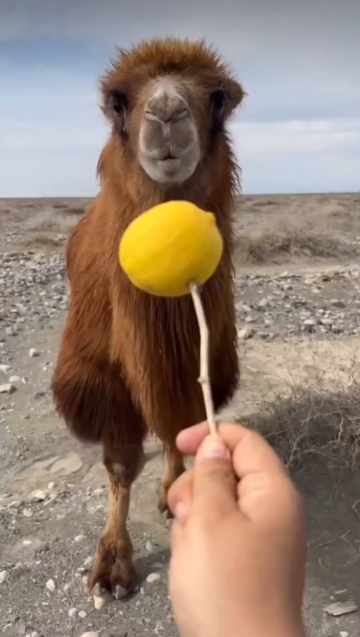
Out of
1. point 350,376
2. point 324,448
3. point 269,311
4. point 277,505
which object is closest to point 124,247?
point 277,505

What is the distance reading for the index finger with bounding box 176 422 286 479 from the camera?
5.12 ft

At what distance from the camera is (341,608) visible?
3.72 m

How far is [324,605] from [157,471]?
178 centimetres

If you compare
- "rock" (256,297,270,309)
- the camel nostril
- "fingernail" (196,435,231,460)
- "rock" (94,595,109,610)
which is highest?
the camel nostril

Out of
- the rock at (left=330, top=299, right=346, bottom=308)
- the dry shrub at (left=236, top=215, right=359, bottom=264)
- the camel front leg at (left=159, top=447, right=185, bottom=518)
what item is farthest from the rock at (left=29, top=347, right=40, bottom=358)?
the dry shrub at (left=236, top=215, right=359, bottom=264)

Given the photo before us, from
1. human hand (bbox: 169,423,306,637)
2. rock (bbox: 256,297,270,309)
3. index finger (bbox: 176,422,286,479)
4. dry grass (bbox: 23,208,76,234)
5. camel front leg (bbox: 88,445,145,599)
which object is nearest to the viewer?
human hand (bbox: 169,423,306,637)

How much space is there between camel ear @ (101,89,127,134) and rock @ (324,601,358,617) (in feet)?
8.61

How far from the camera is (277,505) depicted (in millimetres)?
1445

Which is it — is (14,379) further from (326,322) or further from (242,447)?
(242,447)

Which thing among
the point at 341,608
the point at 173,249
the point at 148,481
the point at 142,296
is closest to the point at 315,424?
the point at 148,481

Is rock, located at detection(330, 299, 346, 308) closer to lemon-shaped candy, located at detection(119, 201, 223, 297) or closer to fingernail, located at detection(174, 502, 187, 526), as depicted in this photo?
lemon-shaped candy, located at detection(119, 201, 223, 297)

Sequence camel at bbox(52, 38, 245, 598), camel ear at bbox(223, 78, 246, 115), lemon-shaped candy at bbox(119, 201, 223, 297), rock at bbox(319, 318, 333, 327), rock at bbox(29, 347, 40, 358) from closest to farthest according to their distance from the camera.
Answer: lemon-shaped candy at bbox(119, 201, 223, 297) → camel at bbox(52, 38, 245, 598) → camel ear at bbox(223, 78, 246, 115) → rock at bbox(29, 347, 40, 358) → rock at bbox(319, 318, 333, 327)

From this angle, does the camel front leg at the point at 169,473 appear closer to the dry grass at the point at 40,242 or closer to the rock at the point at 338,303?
the rock at the point at 338,303

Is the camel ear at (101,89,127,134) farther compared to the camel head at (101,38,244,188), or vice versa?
the camel ear at (101,89,127,134)
